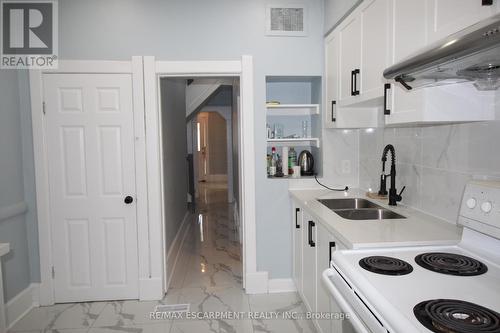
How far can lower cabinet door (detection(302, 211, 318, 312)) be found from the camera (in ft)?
7.36

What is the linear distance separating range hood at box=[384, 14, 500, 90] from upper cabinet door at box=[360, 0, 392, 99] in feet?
1.66

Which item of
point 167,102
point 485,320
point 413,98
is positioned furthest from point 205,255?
point 485,320

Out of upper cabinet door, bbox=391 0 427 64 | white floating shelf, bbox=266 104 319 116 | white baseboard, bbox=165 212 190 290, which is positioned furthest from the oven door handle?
white baseboard, bbox=165 212 190 290

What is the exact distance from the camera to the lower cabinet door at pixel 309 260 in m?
2.24

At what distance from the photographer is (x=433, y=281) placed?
3.87 feet

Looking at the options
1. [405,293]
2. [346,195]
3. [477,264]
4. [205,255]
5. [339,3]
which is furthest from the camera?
[205,255]

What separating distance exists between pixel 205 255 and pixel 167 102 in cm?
191

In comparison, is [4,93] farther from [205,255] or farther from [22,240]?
[205,255]

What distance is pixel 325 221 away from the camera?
191 cm

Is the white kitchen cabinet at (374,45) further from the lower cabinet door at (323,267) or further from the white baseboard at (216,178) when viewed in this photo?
the white baseboard at (216,178)

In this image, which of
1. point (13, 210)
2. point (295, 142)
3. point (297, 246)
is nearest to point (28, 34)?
point (13, 210)

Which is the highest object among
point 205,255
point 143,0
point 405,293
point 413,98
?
point 143,0

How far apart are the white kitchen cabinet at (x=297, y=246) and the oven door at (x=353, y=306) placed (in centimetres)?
121

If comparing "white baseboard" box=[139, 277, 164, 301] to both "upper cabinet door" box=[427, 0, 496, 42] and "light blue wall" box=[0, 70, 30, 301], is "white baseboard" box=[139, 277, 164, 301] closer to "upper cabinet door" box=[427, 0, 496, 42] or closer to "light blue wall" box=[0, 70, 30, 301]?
"light blue wall" box=[0, 70, 30, 301]
